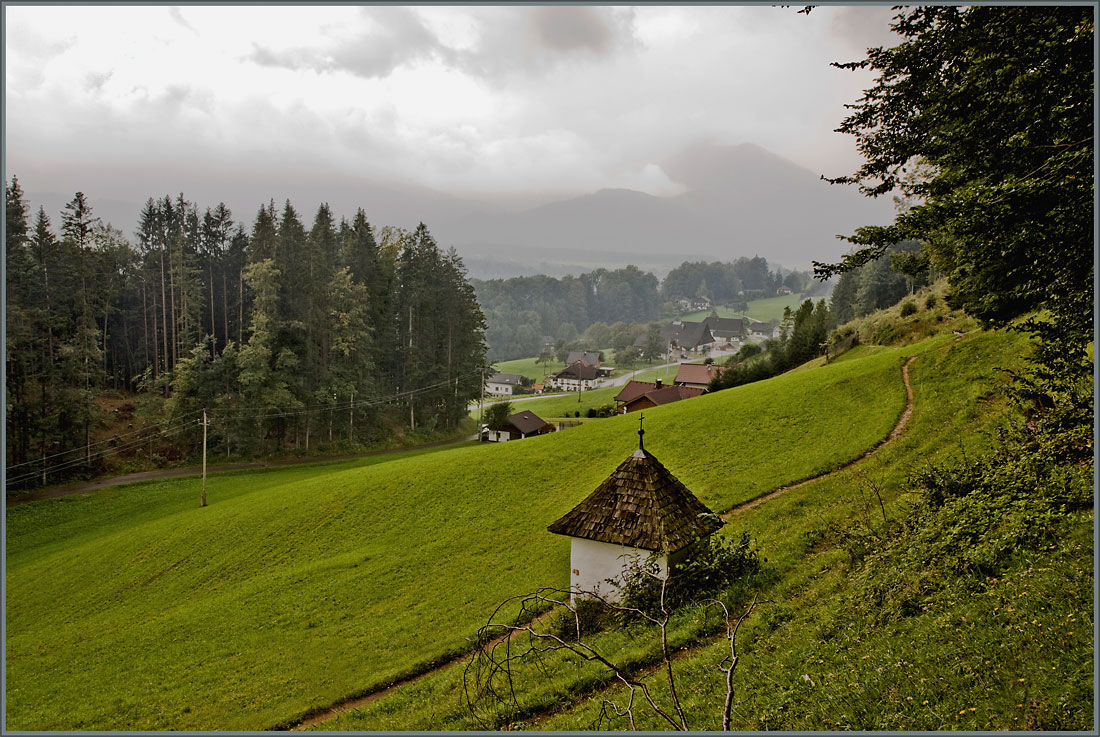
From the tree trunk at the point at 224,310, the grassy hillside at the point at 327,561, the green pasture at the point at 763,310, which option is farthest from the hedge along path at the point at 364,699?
the green pasture at the point at 763,310

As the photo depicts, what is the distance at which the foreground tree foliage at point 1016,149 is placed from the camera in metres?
6.78

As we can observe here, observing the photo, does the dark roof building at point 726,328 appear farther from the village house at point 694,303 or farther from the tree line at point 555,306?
the village house at point 694,303

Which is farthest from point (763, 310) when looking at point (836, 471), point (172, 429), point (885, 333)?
point (836, 471)

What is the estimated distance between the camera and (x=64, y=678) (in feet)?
45.3

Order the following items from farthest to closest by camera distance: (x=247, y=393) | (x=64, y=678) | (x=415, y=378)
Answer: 1. (x=415, y=378)
2. (x=247, y=393)
3. (x=64, y=678)

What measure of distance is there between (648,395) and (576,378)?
35901 millimetres

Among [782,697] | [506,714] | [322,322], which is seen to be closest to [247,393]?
[322,322]

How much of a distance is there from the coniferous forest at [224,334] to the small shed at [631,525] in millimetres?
33249

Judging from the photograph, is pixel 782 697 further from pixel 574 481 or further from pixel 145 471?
pixel 145 471

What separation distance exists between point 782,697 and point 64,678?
16.2 meters

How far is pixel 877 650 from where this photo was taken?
21.8 ft

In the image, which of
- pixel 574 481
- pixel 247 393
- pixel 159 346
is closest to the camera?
pixel 574 481

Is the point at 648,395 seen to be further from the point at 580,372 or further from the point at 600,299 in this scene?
the point at 600,299

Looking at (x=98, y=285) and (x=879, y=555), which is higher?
(x=98, y=285)
